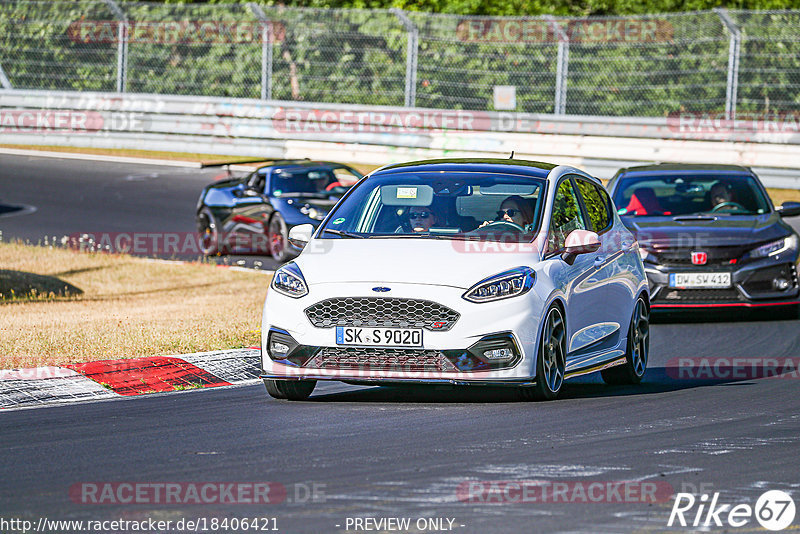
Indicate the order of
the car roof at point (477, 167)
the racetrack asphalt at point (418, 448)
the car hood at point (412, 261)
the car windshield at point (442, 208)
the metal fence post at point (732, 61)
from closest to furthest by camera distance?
Answer: 1. the racetrack asphalt at point (418, 448)
2. the car hood at point (412, 261)
3. the car windshield at point (442, 208)
4. the car roof at point (477, 167)
5. the metal fence post at point (732, 61)

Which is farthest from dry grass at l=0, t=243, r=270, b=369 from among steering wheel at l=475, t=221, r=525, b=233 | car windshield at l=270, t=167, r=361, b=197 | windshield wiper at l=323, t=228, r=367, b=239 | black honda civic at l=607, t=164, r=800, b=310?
black honda civic at l=607, t=164, r=800, b=310

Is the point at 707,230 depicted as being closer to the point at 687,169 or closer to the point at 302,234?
the point at 687,169

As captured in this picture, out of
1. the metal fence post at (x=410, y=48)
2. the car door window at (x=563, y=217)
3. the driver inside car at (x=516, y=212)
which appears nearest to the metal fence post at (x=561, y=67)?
the metal fence post at (x=410, y=48)

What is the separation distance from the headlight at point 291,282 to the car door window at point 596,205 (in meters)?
2.47

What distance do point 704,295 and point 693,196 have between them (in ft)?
5.17

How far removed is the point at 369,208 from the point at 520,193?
105 centimetres

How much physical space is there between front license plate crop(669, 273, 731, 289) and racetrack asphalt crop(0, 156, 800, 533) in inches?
112

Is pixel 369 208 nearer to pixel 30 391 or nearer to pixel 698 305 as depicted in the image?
pixel 30 391

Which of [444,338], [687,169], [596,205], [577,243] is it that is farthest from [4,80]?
[444,338]

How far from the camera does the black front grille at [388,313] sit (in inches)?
336

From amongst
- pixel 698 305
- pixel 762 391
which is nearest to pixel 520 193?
pixel 762 391

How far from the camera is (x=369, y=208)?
979cm

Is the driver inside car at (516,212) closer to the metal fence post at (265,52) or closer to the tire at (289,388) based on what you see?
the tire at (289,388)

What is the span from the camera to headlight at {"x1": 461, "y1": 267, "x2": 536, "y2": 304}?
8594mm
